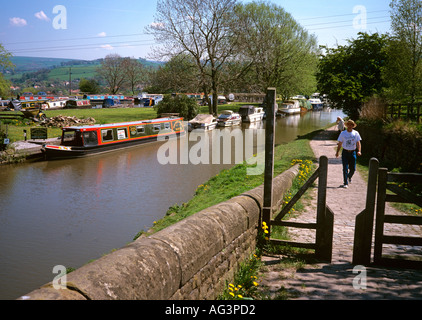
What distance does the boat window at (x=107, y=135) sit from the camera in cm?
2410

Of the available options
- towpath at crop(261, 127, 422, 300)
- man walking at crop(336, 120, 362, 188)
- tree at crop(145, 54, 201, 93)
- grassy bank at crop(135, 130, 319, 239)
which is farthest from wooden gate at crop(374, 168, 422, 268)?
tree at crop(145, 54, 201, 93)

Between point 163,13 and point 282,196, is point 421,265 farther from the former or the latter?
point 163,13

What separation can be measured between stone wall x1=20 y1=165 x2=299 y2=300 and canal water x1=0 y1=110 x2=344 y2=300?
4.88m

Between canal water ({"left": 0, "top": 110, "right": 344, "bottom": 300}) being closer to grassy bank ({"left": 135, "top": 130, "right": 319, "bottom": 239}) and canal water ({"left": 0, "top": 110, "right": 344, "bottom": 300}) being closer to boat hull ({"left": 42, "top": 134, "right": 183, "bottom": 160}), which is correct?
boat hull ({"left": 42, "top": 134, "right": 183, "bottom": 160})

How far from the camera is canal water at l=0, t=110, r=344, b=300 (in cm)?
911

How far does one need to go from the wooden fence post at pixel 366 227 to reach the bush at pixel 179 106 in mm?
33684

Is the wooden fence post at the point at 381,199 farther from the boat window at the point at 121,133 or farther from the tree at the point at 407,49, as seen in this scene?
the boat window at the point at 121,133

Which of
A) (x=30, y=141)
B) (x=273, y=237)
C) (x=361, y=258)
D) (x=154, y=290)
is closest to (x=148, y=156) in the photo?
(x=30, y=141)

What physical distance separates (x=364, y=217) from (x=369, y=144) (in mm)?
13908

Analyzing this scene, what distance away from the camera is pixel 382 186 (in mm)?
5457

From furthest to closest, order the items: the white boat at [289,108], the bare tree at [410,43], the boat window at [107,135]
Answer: the white boat at [289,108] → the boat window at [107,135] → the bare tree at [410,43]

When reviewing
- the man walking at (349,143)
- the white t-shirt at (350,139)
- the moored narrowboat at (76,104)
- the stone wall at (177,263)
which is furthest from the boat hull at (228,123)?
the stone wall at (177,263)

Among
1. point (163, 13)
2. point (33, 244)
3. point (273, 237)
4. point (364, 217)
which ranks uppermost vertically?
point (163, 13)

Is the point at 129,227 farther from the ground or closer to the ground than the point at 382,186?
closer to the ground
